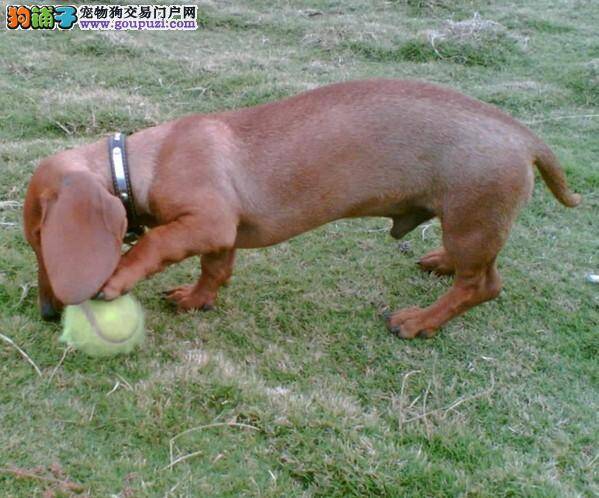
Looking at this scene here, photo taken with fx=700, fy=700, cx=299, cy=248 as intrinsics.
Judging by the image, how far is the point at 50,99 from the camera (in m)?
5.93

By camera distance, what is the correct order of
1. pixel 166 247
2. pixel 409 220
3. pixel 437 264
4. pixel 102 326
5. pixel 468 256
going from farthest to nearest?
pixel 437 264, pixel 409 220, pixel 468 256, pixel 166 247, pixel 102 326

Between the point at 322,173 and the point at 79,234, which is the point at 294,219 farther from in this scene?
the point at 79,234

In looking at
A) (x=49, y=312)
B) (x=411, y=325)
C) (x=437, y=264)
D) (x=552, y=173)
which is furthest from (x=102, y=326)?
(x=552, y=173)

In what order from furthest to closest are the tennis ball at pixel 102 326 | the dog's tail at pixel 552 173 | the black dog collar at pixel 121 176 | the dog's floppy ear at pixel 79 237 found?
the dog's tail at pixel 552 173 → the black dog collar at pixel 121 176 → the tennis ball at pixel 102 326 → the dog's floppy ear at pixel 79 237

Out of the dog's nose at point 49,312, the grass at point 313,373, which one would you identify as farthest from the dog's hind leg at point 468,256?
the dog's nose at point 49,312

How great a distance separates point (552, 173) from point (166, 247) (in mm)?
1956

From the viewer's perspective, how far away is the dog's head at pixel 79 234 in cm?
275

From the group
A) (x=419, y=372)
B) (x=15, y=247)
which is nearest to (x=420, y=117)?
(x=419, y=372)

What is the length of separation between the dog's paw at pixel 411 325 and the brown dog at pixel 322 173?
1 centimetres

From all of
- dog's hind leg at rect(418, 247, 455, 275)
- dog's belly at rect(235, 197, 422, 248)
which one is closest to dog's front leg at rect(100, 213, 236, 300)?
Result: dog's belly at rect(235, 197, 422, 248)

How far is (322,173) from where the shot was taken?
338cm

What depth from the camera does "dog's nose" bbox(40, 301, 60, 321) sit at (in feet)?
10.5

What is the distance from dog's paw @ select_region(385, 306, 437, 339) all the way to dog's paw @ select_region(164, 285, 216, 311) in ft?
3.13

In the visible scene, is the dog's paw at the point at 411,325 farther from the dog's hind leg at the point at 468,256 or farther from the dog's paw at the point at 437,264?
the dog's paw at the point at 437,264
